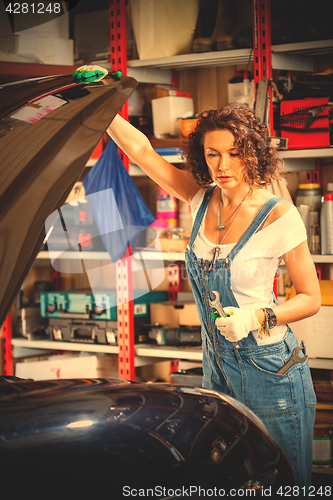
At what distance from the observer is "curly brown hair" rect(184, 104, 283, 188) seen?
1.17m

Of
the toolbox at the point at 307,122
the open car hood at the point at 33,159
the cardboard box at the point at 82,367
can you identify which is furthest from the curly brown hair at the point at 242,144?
the cardboard box at the point at 82,367

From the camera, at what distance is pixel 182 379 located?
199cm

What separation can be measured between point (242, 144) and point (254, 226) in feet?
0.71

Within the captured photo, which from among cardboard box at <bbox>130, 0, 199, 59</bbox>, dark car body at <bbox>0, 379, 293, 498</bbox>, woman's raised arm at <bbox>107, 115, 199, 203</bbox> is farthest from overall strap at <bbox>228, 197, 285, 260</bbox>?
cardboard box at <bbox>130, 0, 199, 59</bbox>

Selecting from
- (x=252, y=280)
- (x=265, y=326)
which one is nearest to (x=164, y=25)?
(x=252, y=280)

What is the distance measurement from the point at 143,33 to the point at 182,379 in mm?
1568

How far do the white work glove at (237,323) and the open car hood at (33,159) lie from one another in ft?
1.81

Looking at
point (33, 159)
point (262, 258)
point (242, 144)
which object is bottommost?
point (262, 258)

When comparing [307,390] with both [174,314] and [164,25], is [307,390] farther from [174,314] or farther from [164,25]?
[164,25]

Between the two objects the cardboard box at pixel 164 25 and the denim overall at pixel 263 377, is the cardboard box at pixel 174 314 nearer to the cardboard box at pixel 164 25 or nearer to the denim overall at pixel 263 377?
the denim overall at pixel 263 377

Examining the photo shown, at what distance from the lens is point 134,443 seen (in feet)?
1.42

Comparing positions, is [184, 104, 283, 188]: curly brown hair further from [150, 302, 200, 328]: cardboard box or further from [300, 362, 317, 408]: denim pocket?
[150, 302, 200, 328]: cardboard box

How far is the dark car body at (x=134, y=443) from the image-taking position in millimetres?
406

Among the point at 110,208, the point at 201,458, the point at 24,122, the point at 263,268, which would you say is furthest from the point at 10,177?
the point at 110,208
